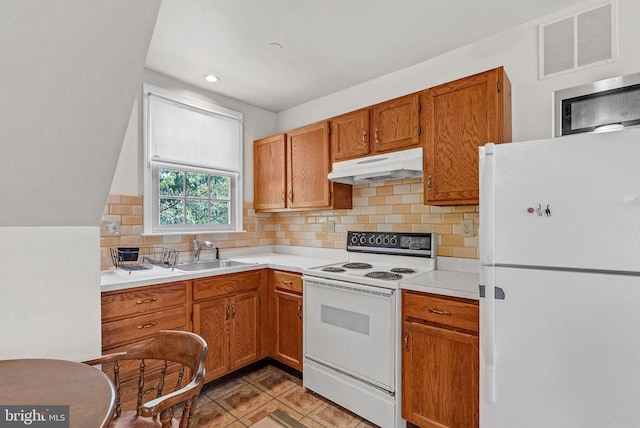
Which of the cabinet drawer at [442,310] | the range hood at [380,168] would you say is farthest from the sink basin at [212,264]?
the cabinet drawer at [442,310]

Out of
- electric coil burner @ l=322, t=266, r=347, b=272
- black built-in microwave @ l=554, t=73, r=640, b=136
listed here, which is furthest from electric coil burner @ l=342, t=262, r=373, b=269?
black built-in microwave @ l=554, t=73, r=640, b=136

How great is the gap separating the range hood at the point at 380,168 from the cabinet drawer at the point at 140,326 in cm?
154

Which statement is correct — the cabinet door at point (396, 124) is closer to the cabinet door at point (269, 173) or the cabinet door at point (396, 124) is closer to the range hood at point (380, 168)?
the range hood at point (380, 168)

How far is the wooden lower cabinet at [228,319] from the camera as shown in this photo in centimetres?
238

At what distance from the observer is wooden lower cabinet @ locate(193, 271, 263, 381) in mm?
2381

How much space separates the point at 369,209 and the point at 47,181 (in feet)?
7.15

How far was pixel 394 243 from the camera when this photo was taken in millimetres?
2602

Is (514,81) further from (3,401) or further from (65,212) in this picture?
(3,401)

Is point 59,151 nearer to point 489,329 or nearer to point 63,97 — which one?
point 63,97

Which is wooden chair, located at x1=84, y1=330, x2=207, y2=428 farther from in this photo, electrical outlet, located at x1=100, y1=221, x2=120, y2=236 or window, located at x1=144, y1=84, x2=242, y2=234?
window, located at x1=144, y1=84, x2=242, y2=234

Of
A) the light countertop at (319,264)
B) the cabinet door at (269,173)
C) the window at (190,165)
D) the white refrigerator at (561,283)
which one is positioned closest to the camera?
the white refrigerator at (561,283)

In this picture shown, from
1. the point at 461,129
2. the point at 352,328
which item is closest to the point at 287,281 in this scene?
the point at 352,328

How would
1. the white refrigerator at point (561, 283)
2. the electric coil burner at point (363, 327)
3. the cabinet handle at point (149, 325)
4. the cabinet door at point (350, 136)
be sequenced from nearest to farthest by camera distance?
the white refrigerator at point (561, 283) → the electric coil burner at point (363, 327) → the cabinet handle at point (149, 325) → the cabinet door at point (350, 136)

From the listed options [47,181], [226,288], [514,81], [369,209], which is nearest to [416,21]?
[514,81]
